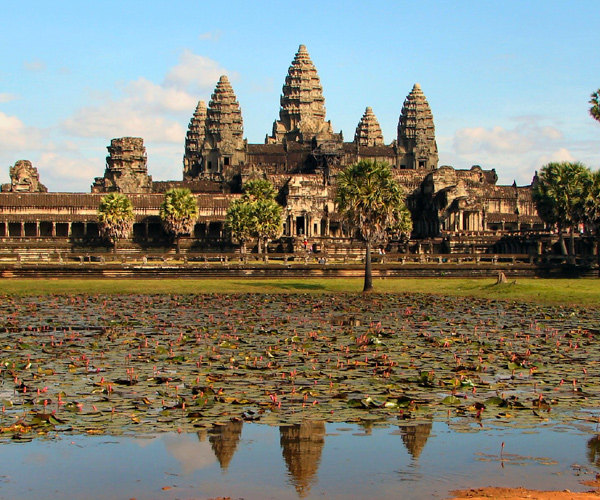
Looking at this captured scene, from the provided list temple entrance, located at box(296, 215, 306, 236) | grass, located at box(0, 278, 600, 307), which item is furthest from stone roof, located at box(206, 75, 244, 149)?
grass, located at box(0, 278, 600, 307)

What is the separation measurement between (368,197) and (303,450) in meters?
35.3

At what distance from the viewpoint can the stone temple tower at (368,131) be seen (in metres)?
168

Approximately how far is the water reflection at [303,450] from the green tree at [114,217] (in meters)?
85.9

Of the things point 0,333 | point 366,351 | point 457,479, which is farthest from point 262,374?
point 0,333

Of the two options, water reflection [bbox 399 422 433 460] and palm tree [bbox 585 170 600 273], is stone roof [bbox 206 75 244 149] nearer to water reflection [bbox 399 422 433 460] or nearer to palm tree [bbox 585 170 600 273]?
palm tree [bbox 585 170 600 273]

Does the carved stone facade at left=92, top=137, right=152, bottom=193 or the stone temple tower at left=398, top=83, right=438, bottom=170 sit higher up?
the stone temple tower at left=398, top=83, right=438, bottom=170

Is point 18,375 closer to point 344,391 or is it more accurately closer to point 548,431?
point 344,391

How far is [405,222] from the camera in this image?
101m

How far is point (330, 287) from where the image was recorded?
50.8m

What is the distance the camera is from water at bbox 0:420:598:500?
12.0 metres

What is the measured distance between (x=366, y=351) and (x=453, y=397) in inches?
261

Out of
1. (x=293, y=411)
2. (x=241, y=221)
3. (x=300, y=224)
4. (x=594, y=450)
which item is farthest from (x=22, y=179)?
(x=594, y=450)

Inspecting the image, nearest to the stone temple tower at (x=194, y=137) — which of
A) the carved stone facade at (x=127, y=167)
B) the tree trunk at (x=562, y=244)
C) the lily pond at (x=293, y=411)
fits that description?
the carved stone facade at (x=127, y=167)

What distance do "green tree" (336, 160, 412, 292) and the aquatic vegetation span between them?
14406 mm
